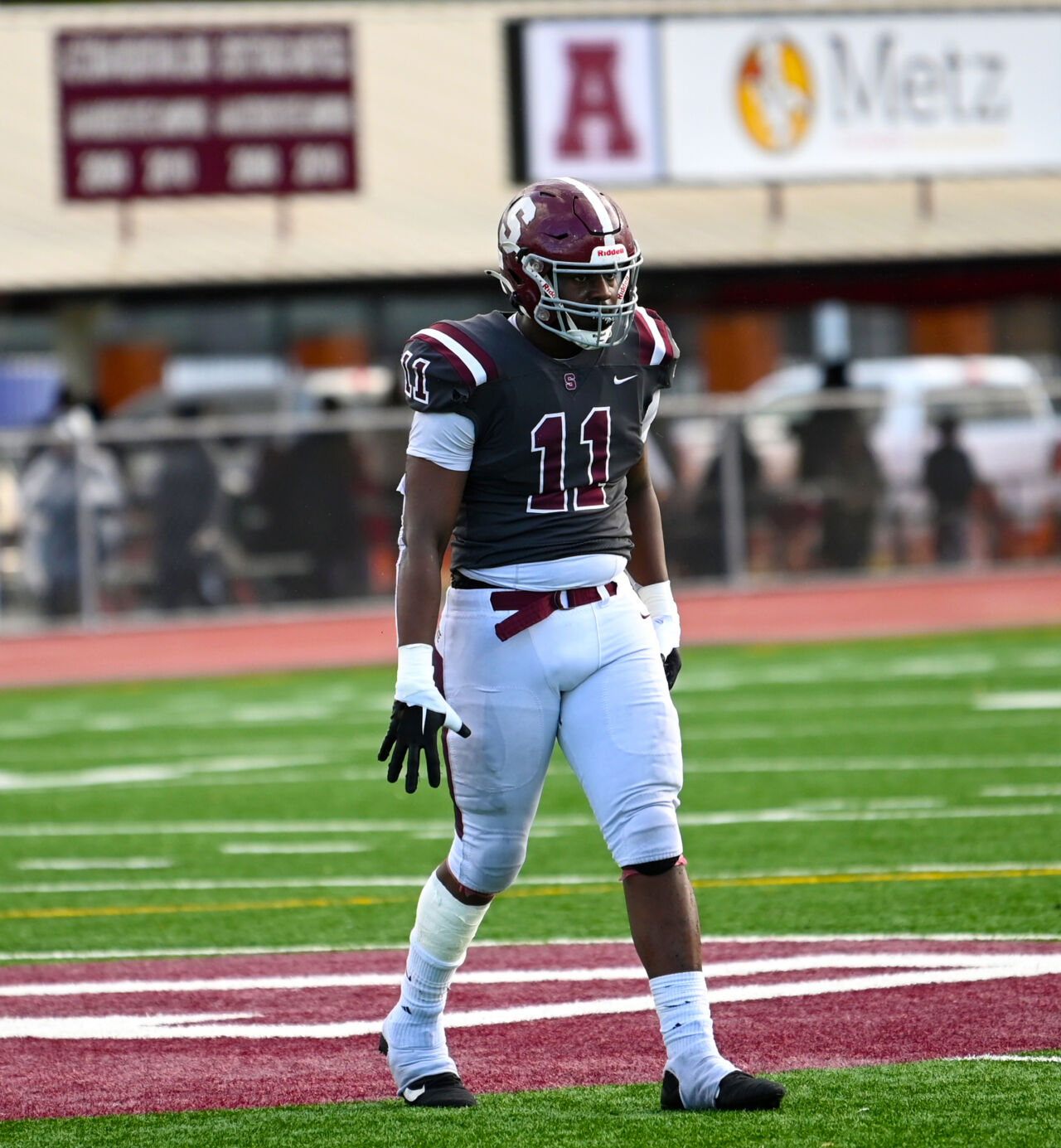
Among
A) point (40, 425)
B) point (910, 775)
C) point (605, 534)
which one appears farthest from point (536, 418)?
point (40, 425)

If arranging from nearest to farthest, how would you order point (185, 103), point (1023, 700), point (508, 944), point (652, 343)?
point (652, 343) → point (508, 944) → point (1023, 700) → point (185, 103)

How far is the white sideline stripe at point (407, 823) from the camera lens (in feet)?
29.7

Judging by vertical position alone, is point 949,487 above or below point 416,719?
below

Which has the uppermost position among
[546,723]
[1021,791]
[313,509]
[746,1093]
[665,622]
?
[665,622]

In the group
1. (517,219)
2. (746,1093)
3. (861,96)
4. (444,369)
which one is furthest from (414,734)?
(861,96)

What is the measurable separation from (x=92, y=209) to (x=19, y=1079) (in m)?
19.6

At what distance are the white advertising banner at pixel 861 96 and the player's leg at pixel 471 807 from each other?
19.7 meters

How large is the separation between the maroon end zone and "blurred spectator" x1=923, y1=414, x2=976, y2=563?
12.8m

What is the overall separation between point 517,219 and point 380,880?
148 inches

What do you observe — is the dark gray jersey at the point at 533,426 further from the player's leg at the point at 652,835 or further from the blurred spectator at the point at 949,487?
the blurred spectator at the point at 949,487

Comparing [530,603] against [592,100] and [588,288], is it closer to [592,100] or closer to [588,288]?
[588,288]

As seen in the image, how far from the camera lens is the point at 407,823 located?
962cm

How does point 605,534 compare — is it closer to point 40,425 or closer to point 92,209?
point 40,425

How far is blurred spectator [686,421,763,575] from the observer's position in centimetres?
1883
